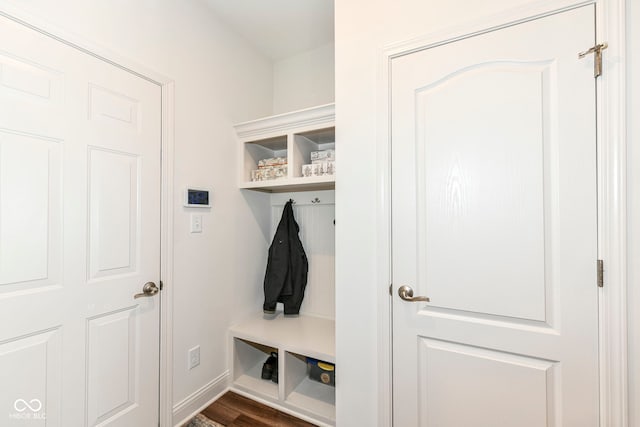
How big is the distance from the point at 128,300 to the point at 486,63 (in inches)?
78.2

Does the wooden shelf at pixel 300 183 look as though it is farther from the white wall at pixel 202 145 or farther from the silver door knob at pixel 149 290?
the silver door knob at pixel 149 290

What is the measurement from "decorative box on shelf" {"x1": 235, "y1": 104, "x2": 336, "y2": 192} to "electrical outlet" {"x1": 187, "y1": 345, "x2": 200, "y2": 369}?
1.15 m

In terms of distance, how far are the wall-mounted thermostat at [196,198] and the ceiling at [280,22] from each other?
1.26 m

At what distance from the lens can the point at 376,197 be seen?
1288mm

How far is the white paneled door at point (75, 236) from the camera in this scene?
1.07 m

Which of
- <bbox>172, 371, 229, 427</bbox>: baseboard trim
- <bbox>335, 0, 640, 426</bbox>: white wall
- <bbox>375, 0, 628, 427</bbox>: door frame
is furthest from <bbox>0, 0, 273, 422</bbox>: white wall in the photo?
<bbox>375, 0, 628, 427</bbox>: door frame

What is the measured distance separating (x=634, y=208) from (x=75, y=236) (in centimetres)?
214

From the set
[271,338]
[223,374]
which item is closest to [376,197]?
[271,338]

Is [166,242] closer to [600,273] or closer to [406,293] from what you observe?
[406,293]

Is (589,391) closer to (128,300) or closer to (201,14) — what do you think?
(128,300)

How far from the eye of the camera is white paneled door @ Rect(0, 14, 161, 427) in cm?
107

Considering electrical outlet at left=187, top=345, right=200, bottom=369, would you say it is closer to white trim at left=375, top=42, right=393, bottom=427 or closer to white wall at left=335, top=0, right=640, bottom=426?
white wall at left=335, top=0, right=640, bottom=426

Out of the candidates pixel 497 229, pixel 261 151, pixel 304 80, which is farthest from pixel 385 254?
pixel 304 80

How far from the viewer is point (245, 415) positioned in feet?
5.78
